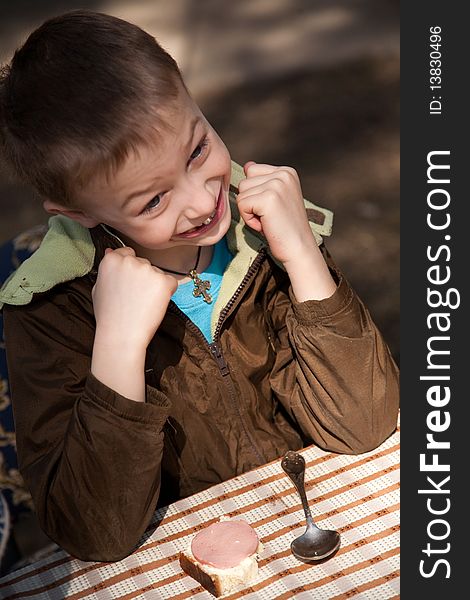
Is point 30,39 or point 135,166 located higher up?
point 30,39

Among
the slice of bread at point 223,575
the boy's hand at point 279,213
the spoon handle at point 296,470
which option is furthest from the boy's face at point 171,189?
the slice of bread at point 223,575

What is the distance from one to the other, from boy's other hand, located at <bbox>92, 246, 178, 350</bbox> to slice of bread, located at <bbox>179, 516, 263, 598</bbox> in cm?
44

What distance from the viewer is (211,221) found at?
2072 millimetres

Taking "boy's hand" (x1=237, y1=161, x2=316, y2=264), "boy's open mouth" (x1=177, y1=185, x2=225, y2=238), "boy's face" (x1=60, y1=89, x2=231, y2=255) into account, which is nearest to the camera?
"boy's face" (x1=60, y1=89, x2=231, y2=255)

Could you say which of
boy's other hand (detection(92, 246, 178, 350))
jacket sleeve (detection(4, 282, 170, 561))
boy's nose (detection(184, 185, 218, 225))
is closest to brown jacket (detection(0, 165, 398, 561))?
jacket sleeve (detection(4, 282, 170, 561))

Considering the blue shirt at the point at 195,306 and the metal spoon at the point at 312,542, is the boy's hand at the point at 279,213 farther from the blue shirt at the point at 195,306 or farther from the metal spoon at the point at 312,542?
the metal spoon at the point at 312,542

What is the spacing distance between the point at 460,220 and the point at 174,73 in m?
0.74

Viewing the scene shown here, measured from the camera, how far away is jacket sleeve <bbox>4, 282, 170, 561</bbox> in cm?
195

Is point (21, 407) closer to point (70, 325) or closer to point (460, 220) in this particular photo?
point (70, 325)

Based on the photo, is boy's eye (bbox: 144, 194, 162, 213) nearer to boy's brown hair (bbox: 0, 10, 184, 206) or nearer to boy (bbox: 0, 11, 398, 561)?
boy (bbox: 0, 11, 398, 561)

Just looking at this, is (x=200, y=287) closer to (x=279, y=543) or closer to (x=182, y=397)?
(x=182, y=397)

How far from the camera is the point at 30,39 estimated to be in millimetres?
2014

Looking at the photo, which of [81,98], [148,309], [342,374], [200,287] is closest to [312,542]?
[342,374]

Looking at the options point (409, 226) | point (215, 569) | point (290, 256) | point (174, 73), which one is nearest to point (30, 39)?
point (174, 73)
